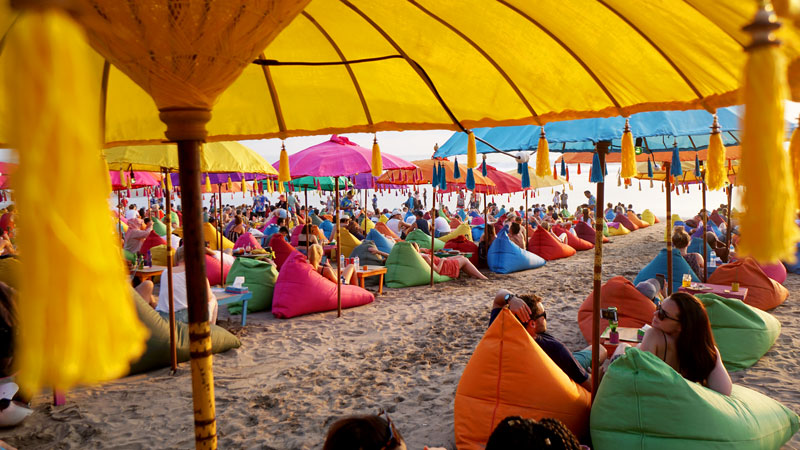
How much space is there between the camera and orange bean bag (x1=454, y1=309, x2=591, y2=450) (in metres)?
3.07

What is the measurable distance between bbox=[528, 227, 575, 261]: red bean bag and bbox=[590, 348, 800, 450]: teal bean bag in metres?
10.3

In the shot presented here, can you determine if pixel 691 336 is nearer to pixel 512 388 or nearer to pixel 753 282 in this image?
pixel 512 388

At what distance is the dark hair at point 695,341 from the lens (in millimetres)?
3123

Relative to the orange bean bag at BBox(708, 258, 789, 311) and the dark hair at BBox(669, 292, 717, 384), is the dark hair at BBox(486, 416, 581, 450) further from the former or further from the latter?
the orange bean bag at BBox(708, 258, 789, 311)

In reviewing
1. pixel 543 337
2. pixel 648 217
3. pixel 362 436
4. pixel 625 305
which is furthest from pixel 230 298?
pixel 648 217

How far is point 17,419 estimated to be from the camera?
388 cm

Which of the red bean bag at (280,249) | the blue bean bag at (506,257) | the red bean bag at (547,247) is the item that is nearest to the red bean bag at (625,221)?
the red bean bag at (547,247)

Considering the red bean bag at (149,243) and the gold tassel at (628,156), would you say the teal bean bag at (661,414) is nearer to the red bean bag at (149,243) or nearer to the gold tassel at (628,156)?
the gold tassel at (628,156)

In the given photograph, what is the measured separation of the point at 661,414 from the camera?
271 cm

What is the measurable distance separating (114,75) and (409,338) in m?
4.60

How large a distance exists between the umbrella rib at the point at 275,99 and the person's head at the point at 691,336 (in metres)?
2.75

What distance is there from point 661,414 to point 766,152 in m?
2.16

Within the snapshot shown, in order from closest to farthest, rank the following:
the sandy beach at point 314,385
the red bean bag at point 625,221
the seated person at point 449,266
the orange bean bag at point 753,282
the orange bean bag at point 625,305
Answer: the sandy beach at point 314,385 → the orange bean bag at point 625,305 → the orange bean bag at point 753,282 → the seated person at point 449,266 → the red bean bag at point 625,221

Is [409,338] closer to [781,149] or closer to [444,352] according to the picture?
[444,352]
